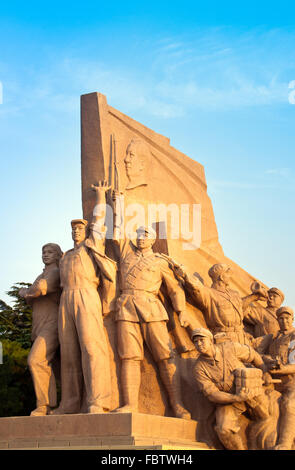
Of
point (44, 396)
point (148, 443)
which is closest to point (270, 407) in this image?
point (148, 443)

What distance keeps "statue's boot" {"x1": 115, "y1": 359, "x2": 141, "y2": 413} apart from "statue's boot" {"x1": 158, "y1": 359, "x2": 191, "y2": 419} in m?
0.33

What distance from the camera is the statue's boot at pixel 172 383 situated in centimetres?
896

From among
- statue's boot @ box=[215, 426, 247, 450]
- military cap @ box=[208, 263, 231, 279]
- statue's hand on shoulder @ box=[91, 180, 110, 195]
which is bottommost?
statue's boot @ box=[215, 426, 247, 450]

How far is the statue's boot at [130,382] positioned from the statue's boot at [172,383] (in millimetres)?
331

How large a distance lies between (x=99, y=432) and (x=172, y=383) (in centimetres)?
127

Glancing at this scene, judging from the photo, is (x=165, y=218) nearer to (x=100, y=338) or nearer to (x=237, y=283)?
(x=237, y=283)

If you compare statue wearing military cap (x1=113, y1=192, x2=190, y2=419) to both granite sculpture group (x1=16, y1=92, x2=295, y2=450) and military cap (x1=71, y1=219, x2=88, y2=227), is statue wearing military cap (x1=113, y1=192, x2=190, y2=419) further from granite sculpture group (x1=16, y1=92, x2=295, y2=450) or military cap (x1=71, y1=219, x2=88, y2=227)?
military cap (x1=71, y1=219, x2=88, y2=227)

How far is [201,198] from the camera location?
1112 cm

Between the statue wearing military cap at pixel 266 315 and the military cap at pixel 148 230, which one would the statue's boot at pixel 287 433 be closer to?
the statue wearing military cap at pixel 266 315

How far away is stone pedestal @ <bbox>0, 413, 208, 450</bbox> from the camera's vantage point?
7957 millimetres

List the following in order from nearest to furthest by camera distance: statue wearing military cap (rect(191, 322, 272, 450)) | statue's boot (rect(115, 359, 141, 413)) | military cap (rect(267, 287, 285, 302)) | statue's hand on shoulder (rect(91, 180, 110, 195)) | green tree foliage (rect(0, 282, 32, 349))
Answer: statue wearing military cap (rect(191, 322, 272, 450))
statue's boot (rect(115, 359, 141, 413))
statue's hand on shoulder (rect(91, 180, 110, 195))
military cap (rect(267, 287, 285, 302))
green tree foliage (rect(0, 282, 32, 349))

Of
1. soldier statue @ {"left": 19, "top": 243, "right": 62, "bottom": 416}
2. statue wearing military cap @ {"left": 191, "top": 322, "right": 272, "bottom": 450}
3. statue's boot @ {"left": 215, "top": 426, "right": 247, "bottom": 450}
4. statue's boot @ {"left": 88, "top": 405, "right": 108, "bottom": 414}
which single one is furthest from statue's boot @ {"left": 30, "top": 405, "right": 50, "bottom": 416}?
statue's boot @ {"left": 215, "top": 426, "right": 247, "bottom": 450}
